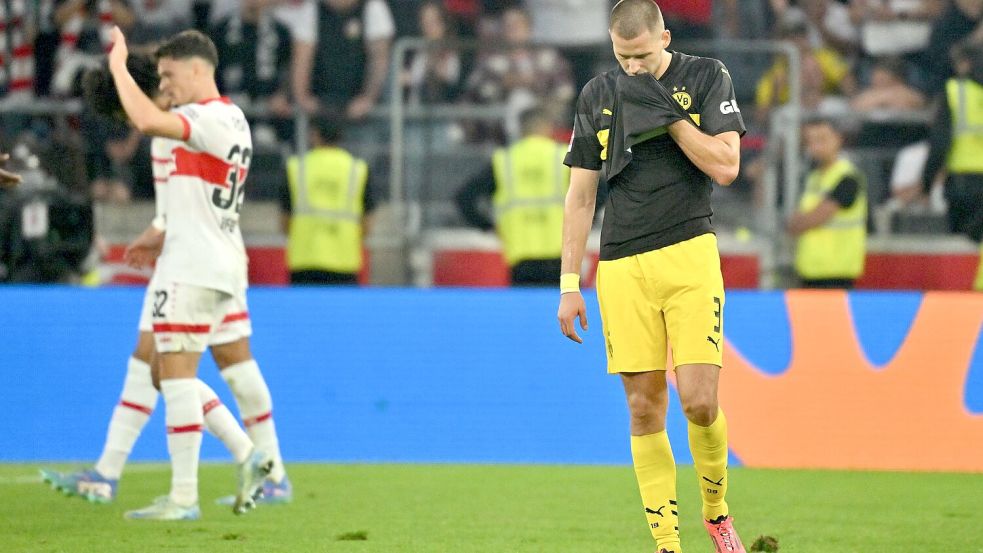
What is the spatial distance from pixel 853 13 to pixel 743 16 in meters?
0.92

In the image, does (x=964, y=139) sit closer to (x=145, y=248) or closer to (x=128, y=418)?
(x=145, y=248)

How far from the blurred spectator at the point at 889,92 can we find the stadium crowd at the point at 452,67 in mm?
16

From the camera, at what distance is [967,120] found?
11.7 meters

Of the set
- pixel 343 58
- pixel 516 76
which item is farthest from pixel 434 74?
pixel 343 58

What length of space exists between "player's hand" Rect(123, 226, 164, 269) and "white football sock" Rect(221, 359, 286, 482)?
672mm

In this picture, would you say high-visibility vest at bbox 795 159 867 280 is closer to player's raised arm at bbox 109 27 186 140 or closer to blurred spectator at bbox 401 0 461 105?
blurred spectator at bbox 401 0 461 105

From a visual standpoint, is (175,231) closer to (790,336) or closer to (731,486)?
(731,486)

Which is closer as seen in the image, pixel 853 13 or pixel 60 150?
pixel 60 150

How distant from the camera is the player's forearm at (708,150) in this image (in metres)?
5.41

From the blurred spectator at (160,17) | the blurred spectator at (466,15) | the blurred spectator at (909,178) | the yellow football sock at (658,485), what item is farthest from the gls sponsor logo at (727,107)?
the blurred spectator at (160,17)

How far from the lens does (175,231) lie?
23.0 ft

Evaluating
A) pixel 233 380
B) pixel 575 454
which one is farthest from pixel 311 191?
pixel 233 380

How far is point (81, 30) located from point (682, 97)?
29.1 ft

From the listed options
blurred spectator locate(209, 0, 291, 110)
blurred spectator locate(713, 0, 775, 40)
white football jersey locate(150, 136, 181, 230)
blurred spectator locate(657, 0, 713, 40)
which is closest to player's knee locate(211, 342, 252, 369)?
white football jersey locate(150, 136, 181, 230)
